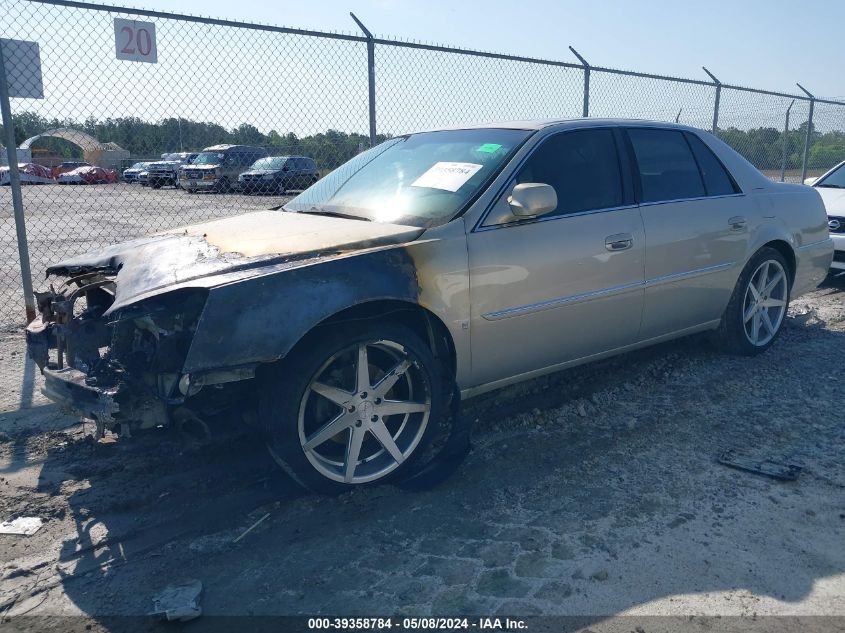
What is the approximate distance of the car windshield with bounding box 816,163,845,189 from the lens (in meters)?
9.09

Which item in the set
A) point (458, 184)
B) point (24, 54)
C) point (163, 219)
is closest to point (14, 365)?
point (24, 54)

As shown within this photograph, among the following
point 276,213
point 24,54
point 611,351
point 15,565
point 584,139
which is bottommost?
point 15,565

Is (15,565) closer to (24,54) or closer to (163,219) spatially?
(24,54)

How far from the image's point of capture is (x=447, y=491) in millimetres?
3486

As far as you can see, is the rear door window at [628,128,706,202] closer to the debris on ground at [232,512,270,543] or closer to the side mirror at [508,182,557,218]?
the side mirror at [508,182,557,218]

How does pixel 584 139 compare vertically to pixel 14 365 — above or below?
above

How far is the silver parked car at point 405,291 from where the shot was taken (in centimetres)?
310

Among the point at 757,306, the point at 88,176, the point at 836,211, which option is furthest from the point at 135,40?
the point at 836,211

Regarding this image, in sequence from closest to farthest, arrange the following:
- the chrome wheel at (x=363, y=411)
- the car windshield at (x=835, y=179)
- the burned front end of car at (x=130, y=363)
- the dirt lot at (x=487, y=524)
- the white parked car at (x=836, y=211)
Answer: the dirt lot at (x=487, y=524)
the burned front end of car at (x=130, y=363)
the chrome wheel at (x=363, y=411)
the white parked car at (x=836, y=211)
the car windshield at (x=835, y=179)

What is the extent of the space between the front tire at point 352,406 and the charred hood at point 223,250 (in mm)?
421

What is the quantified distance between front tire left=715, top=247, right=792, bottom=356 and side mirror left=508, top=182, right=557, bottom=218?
Answer: 7.37 feet

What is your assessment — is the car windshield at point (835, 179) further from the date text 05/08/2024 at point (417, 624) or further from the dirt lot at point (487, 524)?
the date text 05/08/2024 at point (417, 624)

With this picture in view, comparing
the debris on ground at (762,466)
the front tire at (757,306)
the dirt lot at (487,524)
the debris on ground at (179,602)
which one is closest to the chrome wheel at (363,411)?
the dirt lot at (487,524)

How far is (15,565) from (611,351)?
11.0 feet
